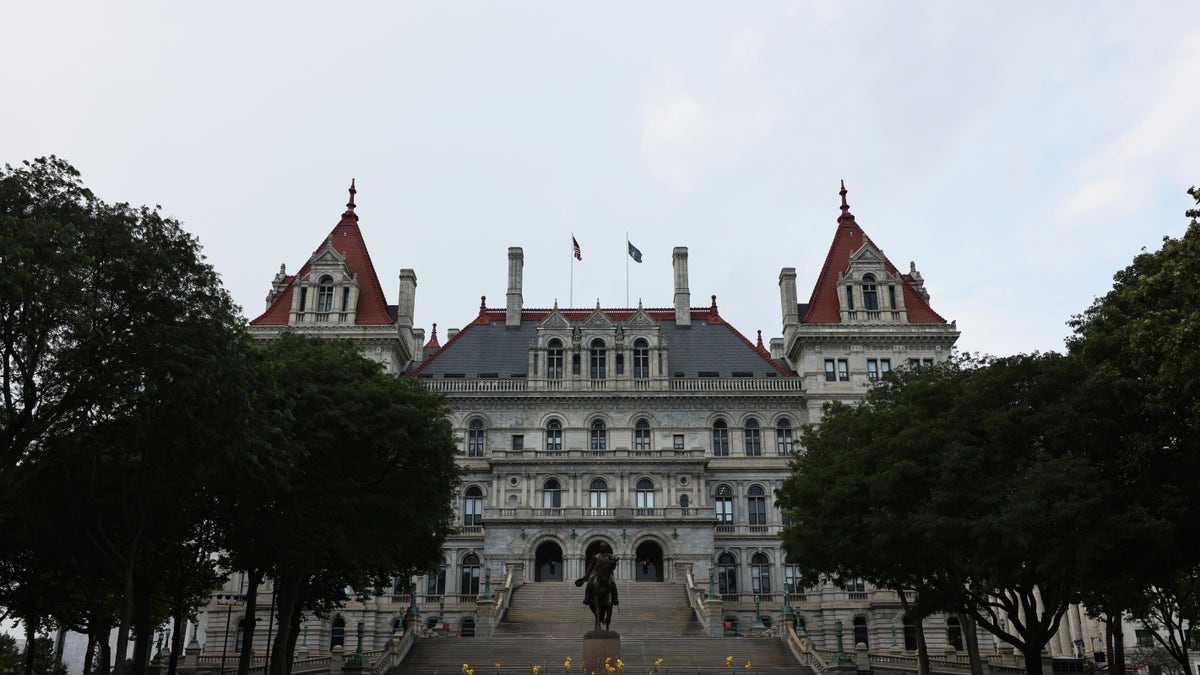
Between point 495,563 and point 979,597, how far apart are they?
91.7 ft

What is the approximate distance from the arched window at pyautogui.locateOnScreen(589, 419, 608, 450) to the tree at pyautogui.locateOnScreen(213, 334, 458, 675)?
22235 mm

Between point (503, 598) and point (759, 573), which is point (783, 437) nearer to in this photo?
point (759, 573)

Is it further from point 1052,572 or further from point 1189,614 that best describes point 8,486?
point 1189,614

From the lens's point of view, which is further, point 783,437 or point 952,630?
point 783,437

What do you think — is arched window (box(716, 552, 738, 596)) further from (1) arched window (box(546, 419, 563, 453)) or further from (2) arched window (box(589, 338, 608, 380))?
(2) arched window (box(589, 338, 608, 380))

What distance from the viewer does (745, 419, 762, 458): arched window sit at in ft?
188

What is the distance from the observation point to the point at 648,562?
53.8 meters

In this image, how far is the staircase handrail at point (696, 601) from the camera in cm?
4300

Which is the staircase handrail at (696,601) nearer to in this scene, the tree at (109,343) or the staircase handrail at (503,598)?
the staircase handrail at (503,598)

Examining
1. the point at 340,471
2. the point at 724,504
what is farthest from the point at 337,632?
the point at 340,471

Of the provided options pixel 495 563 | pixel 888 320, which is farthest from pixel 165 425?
Result: pixel 888 320

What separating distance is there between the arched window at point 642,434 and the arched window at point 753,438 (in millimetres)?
5794

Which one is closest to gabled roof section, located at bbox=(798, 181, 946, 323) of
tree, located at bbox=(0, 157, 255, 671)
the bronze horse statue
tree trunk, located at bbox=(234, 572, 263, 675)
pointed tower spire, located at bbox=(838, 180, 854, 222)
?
pointed tower spire, located at bbox=(838, 180, 854, 222)

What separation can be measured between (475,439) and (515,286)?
12.3 m
